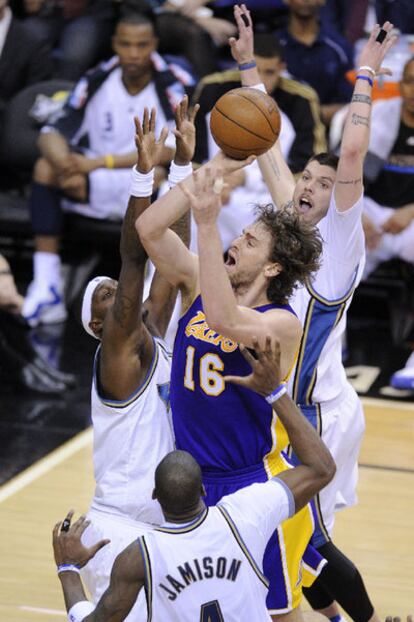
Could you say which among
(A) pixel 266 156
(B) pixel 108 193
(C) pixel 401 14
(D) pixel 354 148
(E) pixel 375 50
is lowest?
(B) pixel 108 193

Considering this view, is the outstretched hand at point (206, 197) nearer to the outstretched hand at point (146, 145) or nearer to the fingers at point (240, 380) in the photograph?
the fingers at point (240, 380)

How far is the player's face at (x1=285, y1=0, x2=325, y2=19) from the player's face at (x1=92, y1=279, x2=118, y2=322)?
5.97 meters

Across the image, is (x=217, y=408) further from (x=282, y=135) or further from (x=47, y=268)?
(x=47, y=268)

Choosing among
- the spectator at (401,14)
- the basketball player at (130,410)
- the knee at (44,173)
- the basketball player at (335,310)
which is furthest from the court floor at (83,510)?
the spectator at (401,14)

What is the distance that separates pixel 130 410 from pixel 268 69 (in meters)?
4.71

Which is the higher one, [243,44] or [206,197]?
[206,197]

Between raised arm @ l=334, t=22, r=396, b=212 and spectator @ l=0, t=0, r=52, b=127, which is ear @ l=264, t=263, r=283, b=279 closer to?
raised arm @ l=334, t=22, r=396, b=212

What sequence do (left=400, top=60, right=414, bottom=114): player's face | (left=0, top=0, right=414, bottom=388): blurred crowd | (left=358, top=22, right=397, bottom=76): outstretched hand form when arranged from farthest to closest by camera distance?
(left=0, top=0, right=414, bottom=388): blurred crowd → (left=400, top=60, right=414, bottom=114): player's face → (left=358, top=22, right=397, bottom=76): outstretched hand

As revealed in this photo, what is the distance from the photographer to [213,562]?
3324 millimetres

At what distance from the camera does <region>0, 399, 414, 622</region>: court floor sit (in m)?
5.20

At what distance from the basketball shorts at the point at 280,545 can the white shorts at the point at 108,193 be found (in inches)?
210

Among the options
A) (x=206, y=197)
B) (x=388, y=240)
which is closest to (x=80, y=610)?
(x=206, y=197)

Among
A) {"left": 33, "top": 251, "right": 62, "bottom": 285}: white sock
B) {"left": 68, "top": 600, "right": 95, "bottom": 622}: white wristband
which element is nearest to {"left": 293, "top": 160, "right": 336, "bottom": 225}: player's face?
{"left": 68, "top": 600, "right": 95, "bottom": 622}: white wristband

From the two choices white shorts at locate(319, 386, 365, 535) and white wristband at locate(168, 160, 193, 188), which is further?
white shorts at locate(319, 386, 365, 535)
